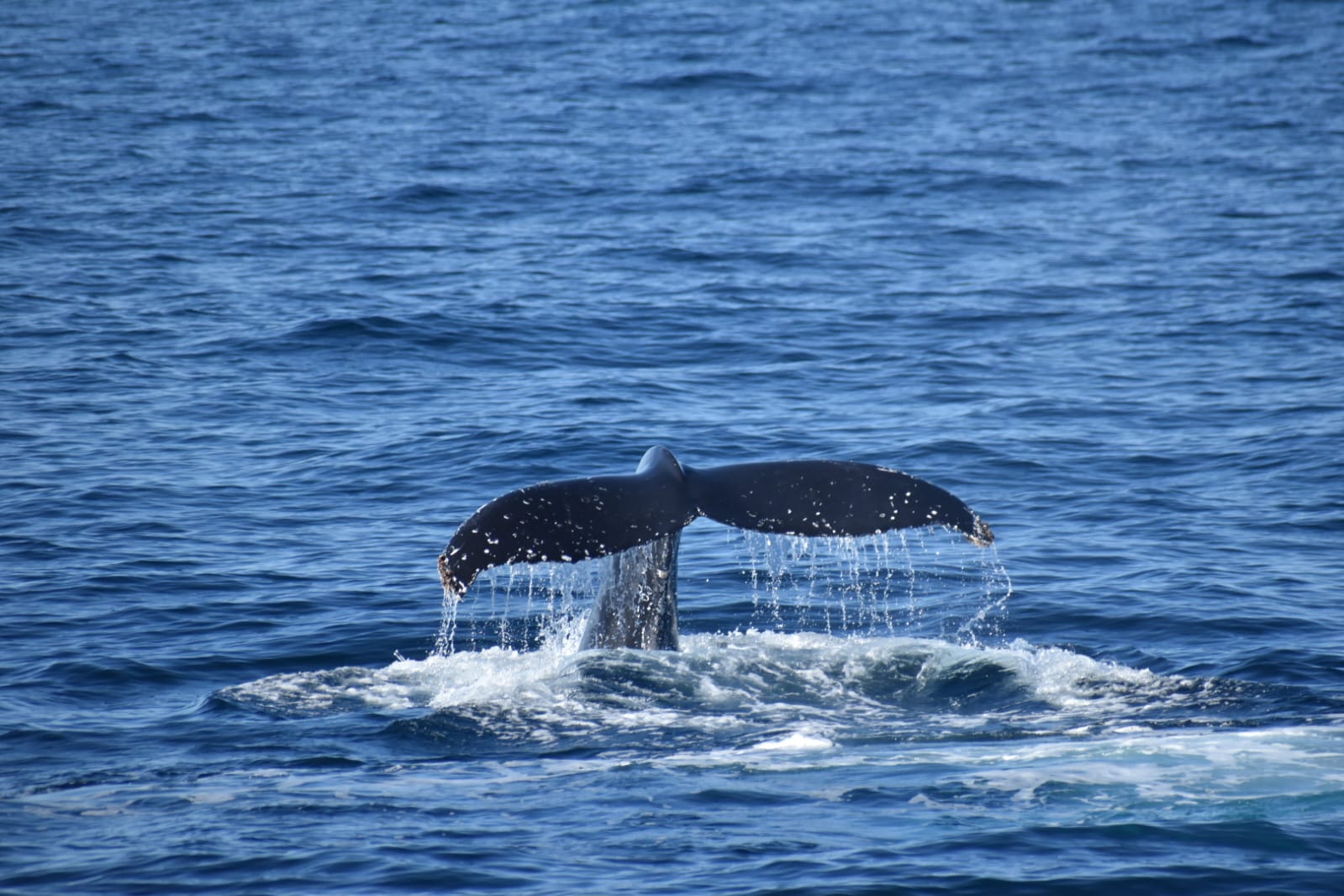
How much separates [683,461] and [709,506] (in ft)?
22.2

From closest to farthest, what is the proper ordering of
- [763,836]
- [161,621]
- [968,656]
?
1. [763,836]
2. [968,656]
3. [161,621]

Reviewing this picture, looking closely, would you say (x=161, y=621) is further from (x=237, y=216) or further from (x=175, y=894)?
(x=237, y=216)

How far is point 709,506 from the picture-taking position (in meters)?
8.80

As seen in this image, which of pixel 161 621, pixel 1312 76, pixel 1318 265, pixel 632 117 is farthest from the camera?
pixel 1312 76

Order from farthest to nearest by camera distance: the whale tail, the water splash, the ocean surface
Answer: the water splash
the whale tail
the ocean surface

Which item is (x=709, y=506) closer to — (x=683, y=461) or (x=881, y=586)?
(x=881, y=586)

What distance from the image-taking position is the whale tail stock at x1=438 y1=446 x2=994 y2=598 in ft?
27.6

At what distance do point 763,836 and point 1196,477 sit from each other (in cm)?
886

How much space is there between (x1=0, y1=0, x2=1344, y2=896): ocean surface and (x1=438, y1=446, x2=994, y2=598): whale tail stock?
3.48ft

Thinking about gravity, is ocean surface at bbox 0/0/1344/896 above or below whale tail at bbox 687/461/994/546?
below

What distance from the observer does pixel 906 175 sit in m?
30.6

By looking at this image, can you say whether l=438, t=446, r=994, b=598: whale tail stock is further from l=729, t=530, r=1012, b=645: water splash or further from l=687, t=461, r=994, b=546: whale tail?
l=729, t=530, r=1012, b=645: water splash

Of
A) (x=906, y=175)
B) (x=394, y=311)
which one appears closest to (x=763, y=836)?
(x=394, y=311)

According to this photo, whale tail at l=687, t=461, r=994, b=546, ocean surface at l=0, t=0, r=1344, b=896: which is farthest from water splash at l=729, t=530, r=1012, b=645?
whale tail at l=687, t=461, r=994, b=546
